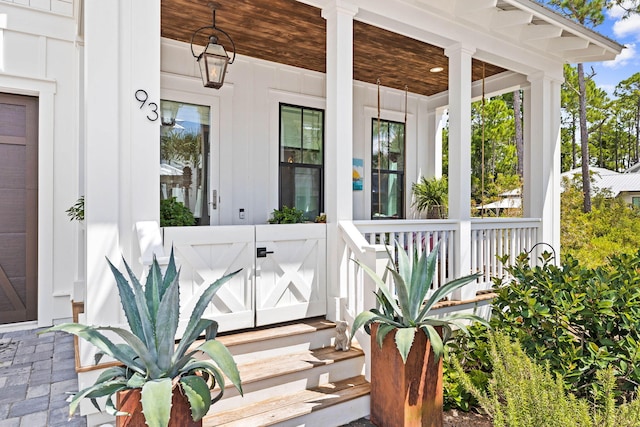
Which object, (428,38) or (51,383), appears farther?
(428,38)

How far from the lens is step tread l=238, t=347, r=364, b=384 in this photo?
2.61m

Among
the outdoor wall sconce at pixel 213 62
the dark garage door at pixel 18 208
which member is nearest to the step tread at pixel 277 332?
the outdoor wall sconce at pixel 213 62

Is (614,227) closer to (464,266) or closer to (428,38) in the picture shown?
(464,266)

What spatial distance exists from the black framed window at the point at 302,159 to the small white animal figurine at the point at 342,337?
240 centimetres

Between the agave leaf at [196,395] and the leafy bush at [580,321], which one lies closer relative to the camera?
the agave leaf at [196,395]

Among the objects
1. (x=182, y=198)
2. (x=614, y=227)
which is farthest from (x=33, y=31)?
(x=614, y=227)

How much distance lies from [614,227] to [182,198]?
1090cm

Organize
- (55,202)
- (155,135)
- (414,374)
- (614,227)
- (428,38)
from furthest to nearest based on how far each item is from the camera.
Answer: (614,227) → (55,202) → (428,38) → (155,135) → (414,374)

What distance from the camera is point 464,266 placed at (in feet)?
13.6

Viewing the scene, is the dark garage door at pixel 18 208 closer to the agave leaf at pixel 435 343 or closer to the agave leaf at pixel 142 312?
the agave leaf at pixel 142 312

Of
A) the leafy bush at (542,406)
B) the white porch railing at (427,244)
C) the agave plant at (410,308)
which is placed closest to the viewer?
the leafy bush at (542,406)

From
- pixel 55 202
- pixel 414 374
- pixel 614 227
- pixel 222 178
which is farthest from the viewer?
pixel 614 227

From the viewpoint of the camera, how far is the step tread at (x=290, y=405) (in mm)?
2354

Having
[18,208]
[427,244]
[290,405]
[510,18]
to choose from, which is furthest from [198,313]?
[510,18]
